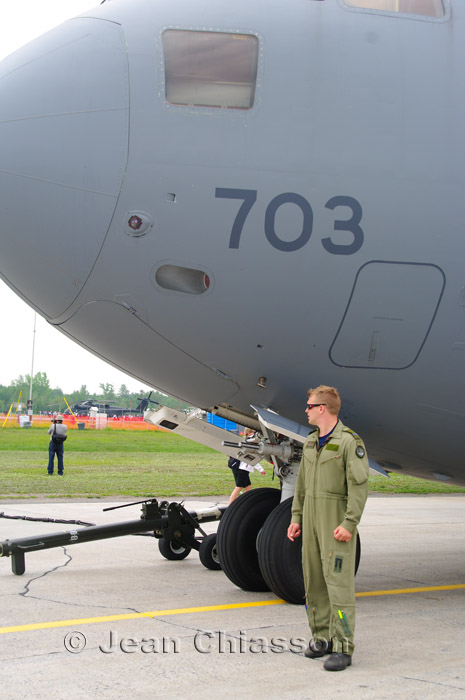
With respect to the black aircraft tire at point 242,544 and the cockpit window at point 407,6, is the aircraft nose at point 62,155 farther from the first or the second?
the black aircraft tire at point 242,544

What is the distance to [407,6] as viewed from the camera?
5.93 metres

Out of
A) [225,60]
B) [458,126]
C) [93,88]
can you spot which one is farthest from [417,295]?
[93,88]

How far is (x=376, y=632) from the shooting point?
19.0 ft

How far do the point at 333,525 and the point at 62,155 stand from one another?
304 cm

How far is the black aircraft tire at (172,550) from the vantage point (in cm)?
891

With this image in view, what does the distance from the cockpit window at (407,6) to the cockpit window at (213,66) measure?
916mm

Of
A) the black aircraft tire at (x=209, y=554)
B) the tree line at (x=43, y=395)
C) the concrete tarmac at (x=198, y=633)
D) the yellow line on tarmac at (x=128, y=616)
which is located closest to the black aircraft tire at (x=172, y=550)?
the concrete tarmac at (x=198, y=633)

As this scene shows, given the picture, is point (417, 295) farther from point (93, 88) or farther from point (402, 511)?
point (402, 511)

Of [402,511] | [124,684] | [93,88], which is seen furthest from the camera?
[402,511]

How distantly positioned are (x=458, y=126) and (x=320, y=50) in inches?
45.3

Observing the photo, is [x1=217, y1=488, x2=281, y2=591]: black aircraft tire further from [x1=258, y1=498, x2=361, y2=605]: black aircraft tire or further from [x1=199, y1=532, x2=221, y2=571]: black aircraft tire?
[x1=199, y1=532, x2=221, y2=571]: black aircraft tire

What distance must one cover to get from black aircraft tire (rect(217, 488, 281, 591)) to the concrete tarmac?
169 millimetres

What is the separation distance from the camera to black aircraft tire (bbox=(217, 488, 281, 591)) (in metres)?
7.05

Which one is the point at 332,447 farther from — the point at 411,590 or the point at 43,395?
the point at 43,395
